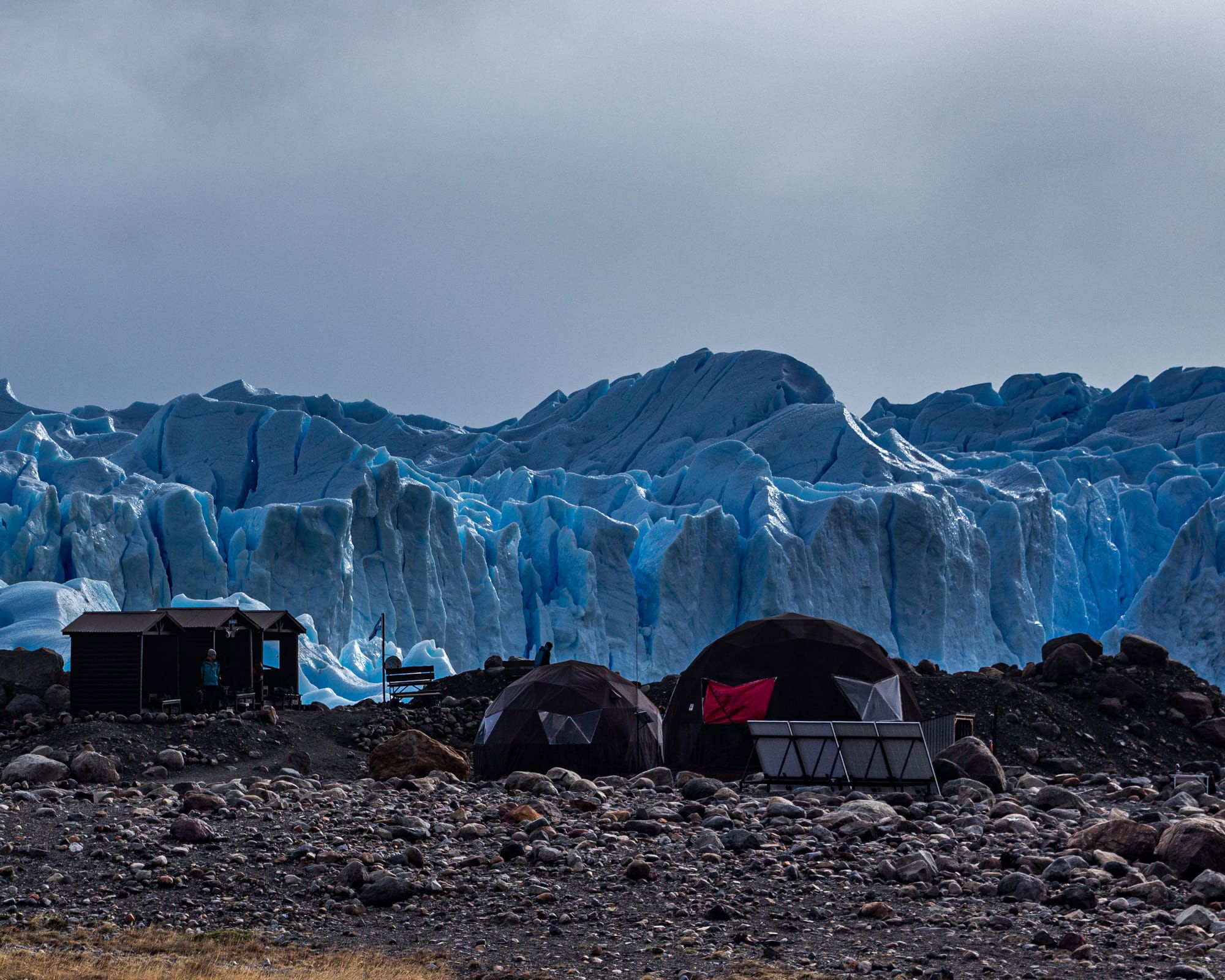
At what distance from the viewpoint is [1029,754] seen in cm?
1936

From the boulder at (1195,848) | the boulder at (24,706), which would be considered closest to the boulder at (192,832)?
the boulder at (1195,848)

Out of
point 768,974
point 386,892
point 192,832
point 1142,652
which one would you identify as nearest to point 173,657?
point 192,832

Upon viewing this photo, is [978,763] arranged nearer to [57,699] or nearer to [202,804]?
[202,804]

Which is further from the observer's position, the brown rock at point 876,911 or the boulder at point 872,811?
the boulder at point 872,811

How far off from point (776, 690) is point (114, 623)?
42.4ft

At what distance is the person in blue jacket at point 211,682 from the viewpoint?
918 inches

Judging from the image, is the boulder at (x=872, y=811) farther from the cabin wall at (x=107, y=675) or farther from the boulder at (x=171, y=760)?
the cabin wall at (x=107, y=675)

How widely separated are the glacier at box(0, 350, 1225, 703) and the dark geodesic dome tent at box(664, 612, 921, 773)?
14184 millimetres

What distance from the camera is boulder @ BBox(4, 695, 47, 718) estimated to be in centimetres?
2297

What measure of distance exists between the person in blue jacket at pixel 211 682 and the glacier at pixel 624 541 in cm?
564

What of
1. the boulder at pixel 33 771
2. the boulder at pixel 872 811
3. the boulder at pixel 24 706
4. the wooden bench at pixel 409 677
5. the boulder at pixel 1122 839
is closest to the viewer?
the boulder at pixel 1122 839

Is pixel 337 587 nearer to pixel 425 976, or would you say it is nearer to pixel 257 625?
pixel 257 625

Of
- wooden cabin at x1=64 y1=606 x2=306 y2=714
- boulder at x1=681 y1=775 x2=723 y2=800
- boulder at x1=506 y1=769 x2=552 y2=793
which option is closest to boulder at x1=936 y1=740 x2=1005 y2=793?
boulder at x1=681 y1=775 x2=723 y2=800

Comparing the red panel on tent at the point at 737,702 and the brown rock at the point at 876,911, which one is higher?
the red panel on tent at the point at 737,702
